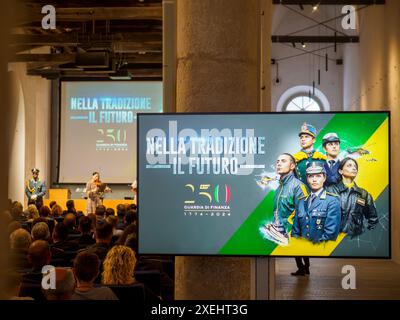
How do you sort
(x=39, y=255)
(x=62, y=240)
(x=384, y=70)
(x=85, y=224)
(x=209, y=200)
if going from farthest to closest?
1. (x=384, y=70)
2. (x=85, y=224)
3. (x=62, y=240)
4. (x=39, y=255)
5. (x=209, y=200)

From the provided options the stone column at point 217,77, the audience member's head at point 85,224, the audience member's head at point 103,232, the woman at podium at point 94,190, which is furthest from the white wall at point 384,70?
the stone column at point 217,77

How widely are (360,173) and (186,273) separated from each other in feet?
4.94

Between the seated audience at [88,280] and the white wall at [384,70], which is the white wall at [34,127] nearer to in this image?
the white wall at [384,70]

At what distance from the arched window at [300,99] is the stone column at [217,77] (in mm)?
24617

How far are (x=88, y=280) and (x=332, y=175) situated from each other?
5.14ft

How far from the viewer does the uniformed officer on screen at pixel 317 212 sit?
146 inches

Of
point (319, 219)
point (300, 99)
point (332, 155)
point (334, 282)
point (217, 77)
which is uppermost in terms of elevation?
point (300, 99)

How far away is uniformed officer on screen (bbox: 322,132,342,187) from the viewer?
12.0 ft

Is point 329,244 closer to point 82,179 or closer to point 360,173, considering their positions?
point 360,173

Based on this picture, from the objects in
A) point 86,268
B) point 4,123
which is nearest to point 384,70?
point 86,268

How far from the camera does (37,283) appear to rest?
480cm

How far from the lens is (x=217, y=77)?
15.4 feet

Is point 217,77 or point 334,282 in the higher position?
point 217,77

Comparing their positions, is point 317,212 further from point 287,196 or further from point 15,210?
point 15,210
